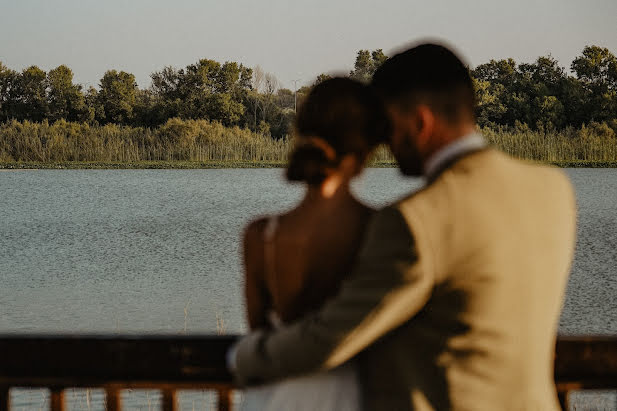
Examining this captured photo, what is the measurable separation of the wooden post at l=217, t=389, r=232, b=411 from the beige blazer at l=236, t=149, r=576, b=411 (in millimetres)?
583

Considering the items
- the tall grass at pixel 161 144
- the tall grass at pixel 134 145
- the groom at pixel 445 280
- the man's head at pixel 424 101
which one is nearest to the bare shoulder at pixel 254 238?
the groom at pixel 445 280

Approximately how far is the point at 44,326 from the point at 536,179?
31.4 feet

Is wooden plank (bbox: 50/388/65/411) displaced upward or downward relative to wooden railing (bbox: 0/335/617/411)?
downward

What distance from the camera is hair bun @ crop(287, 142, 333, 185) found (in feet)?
4.04

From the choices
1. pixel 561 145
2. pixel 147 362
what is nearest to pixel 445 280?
pixel 147 362

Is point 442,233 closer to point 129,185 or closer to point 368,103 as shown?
point 368,103

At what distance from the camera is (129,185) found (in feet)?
96.7

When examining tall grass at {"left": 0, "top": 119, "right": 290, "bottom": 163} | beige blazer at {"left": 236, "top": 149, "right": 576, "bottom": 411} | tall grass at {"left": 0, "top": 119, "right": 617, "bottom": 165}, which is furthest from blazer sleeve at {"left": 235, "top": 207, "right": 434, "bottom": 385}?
tall grass at {"left": 0, "top": 119, "right": 290, "bottom": 163}

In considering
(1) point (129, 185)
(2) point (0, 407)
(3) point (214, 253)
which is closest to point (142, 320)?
(3) point (214, 253)

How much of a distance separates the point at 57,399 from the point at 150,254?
14119 millimetres

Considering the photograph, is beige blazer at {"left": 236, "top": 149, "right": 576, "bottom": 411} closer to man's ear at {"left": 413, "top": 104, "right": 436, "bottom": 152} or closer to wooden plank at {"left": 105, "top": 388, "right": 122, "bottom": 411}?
man's ear at {"left": 413, "top": 104, "right": 436, "bottom": 152}

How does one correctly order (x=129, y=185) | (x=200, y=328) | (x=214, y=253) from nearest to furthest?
(x=200, y=328), (x=214, y=253), (x=129, y=185)

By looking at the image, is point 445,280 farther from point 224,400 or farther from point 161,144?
point 161,144

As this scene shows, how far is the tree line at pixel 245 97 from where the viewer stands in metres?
41.3
